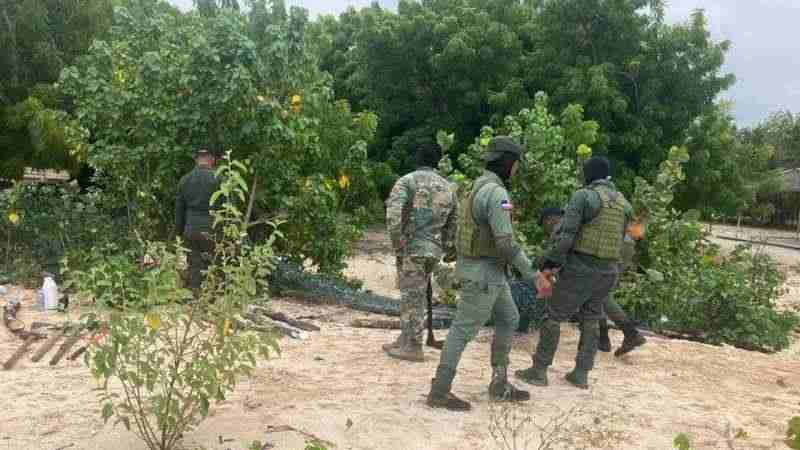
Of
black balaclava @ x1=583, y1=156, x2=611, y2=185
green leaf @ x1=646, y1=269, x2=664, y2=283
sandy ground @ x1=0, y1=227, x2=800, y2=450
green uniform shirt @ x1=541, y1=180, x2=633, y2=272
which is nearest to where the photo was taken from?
sandy ground @ x1=0, y1=227, x2=800, y2=450

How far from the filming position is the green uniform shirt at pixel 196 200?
23.5 feet

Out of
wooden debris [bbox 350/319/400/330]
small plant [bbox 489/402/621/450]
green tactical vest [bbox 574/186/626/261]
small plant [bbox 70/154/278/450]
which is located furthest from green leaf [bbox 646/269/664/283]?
small plant [bbox 70/154/278/450]

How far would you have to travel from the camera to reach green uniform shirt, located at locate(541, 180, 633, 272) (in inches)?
197

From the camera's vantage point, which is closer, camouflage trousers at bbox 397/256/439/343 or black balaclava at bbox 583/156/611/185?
black balaclava at bbox 583/156/611/185

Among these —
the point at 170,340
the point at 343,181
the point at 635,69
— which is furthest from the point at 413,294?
the point at 635,69

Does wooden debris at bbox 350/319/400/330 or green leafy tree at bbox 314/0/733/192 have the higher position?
green leafy tree at bbox 314/0/733/192

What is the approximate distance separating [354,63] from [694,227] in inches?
508

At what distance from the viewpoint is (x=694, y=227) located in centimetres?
871

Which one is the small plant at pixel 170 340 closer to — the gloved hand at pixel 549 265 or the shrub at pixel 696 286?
the gloved hand at pixel 549 265

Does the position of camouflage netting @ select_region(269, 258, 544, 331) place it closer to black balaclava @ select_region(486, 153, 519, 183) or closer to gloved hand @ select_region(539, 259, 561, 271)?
gloved hand @ select_region(539, 259, 561, 271)

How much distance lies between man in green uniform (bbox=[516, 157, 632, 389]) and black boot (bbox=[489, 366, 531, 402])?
49cm

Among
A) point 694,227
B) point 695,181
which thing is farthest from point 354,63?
point 694,227

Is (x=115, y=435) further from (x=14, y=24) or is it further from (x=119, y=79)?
(x=14, y=24)

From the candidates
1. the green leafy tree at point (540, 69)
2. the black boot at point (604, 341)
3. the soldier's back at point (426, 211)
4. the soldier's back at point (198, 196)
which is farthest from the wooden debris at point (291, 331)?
the green leafy tree at point (540, 69)
